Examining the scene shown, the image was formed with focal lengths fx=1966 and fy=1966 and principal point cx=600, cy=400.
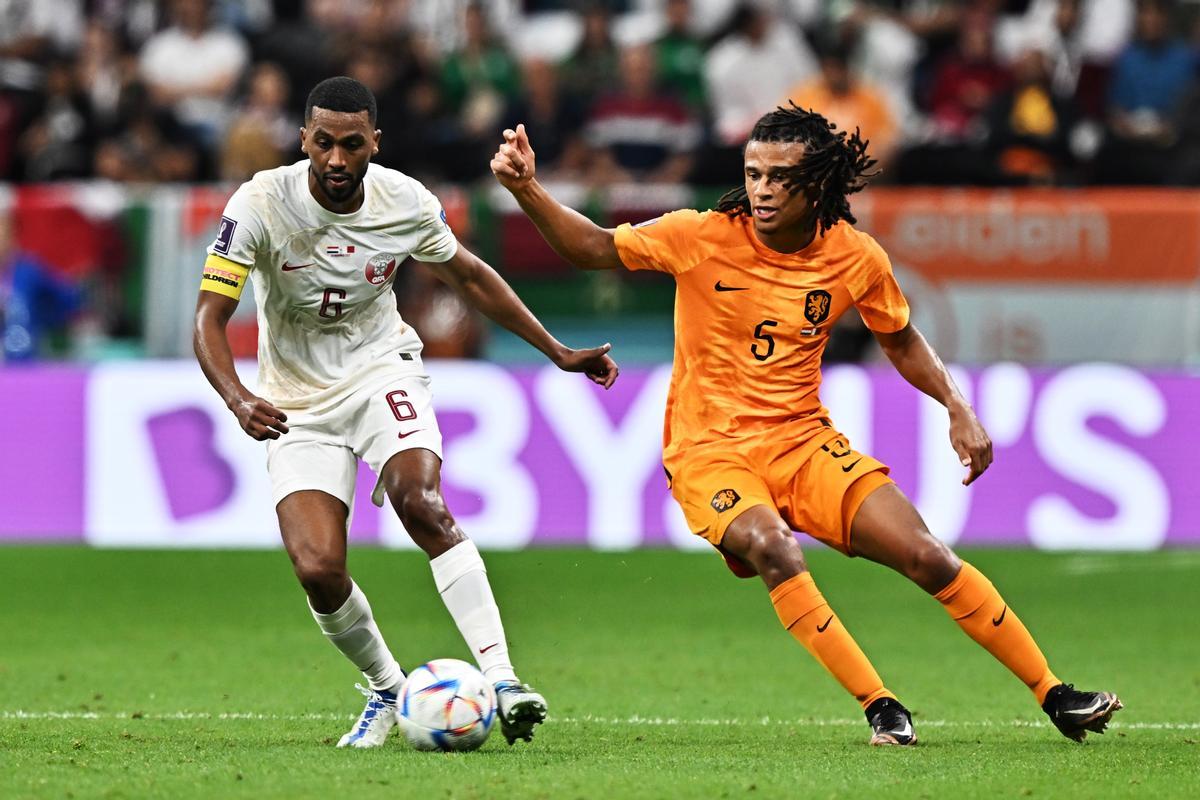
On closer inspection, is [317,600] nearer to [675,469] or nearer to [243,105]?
[675,469]

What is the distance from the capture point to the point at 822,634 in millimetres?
6629

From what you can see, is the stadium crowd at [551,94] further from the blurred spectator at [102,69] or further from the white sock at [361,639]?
the white sock at [361,639]

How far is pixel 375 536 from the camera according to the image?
40.8 ft

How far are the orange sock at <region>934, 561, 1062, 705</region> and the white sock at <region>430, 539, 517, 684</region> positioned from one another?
1531 millimetres

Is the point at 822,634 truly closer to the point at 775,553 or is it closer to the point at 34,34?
the point at 775,553

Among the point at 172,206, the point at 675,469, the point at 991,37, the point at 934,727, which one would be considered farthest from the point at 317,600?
the point at 991,37

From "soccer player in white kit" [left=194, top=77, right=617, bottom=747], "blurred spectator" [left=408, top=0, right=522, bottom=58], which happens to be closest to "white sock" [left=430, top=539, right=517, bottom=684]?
"soccer player in white kit" [left=194, top=77, right=617, bottom=747]

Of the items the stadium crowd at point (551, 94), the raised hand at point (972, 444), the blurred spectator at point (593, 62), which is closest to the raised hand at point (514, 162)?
the raised hand at point (972, 444)

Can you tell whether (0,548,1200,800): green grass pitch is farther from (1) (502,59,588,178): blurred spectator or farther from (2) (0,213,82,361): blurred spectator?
(1) (502,59,588,178): blurred spectator

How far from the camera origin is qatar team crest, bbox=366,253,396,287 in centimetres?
687

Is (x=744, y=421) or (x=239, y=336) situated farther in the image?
(x=239, y=336)

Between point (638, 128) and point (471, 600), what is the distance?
9.00 m

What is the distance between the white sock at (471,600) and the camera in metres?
6.61

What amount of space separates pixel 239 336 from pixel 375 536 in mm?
1581
